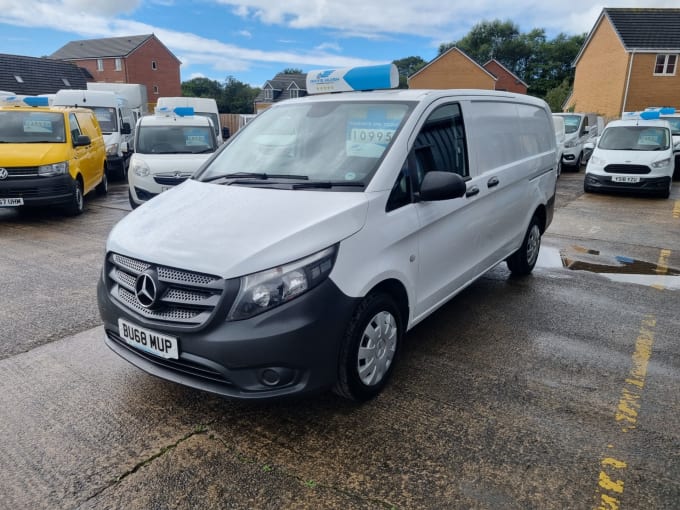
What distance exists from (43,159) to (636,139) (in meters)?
12.8

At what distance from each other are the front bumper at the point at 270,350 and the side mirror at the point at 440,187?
96 cm

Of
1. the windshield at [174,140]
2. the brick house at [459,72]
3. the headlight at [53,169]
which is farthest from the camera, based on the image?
the brick house at [459,72]

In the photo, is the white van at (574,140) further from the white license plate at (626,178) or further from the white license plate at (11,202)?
the white license plate at (11,202)

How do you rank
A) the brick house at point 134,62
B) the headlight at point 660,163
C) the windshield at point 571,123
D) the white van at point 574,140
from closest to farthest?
the headlight at point 660,163, the white van at point 574,140, the windshield at point 571,123, the brick house at point 134,62

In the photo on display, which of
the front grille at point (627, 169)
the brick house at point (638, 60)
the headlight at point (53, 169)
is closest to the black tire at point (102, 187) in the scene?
the headlight at point (53, 169)

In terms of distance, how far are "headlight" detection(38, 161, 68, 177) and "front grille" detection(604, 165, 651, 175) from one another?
11.5 metres

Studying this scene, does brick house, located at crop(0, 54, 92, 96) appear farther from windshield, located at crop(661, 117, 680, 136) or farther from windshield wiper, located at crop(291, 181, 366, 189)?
windshield wiper, located at crop(291, 181, 366, 189)

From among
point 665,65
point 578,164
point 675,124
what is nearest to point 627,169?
point 578,164

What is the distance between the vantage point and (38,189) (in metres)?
8.31

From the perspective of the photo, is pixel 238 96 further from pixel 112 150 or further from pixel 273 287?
pixel 273 287

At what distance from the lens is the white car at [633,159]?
464 inches

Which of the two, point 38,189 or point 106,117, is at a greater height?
point 106,117

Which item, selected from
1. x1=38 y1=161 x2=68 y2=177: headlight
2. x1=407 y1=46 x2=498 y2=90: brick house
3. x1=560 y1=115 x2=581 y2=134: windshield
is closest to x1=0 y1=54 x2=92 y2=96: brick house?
x1=407 y1=46 x2=498 y2=90: brick house

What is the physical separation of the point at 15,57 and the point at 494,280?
50.0m
